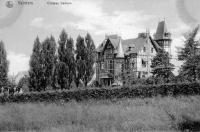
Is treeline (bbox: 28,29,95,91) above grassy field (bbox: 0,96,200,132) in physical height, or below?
above

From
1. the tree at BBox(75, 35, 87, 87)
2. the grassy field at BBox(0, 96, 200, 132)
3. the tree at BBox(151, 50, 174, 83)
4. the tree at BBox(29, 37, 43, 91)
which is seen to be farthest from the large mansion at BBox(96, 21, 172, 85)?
the grassy field at BBox(0, 96, 200, 132)

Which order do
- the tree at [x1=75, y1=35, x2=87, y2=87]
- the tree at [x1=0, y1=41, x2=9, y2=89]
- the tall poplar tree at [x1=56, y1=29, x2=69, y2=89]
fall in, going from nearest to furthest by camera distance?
the tall poplar tree at [x1=56, y1=29, x2=69, y2=89], the tree at [x1=0, y1=41, x2=9, y2=89], the tree at [x1=75, y1=35, x2=87, y2=87]

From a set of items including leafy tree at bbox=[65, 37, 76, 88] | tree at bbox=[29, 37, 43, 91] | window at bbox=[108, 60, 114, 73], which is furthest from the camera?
window at bbox=[108, 60, 114, 73]

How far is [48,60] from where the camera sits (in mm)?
42438

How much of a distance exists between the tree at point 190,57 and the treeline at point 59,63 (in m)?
13.3

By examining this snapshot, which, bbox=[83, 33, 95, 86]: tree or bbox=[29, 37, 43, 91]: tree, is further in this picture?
bbox=[83, 33, 95, 86]: tree

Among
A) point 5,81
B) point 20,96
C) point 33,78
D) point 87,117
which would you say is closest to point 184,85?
point 87,117

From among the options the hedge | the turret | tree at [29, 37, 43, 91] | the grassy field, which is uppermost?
the turret

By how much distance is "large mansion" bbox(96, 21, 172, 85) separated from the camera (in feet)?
189

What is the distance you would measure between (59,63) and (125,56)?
1905 centimetres

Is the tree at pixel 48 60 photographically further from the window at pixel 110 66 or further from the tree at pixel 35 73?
the window at pixel 110 66

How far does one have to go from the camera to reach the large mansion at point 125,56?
5769 centimetres

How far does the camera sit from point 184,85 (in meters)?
27.5

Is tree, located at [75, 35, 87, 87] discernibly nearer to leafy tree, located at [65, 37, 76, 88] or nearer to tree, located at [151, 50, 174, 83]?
leafy tree, located at [65, 37, 76, 88]
